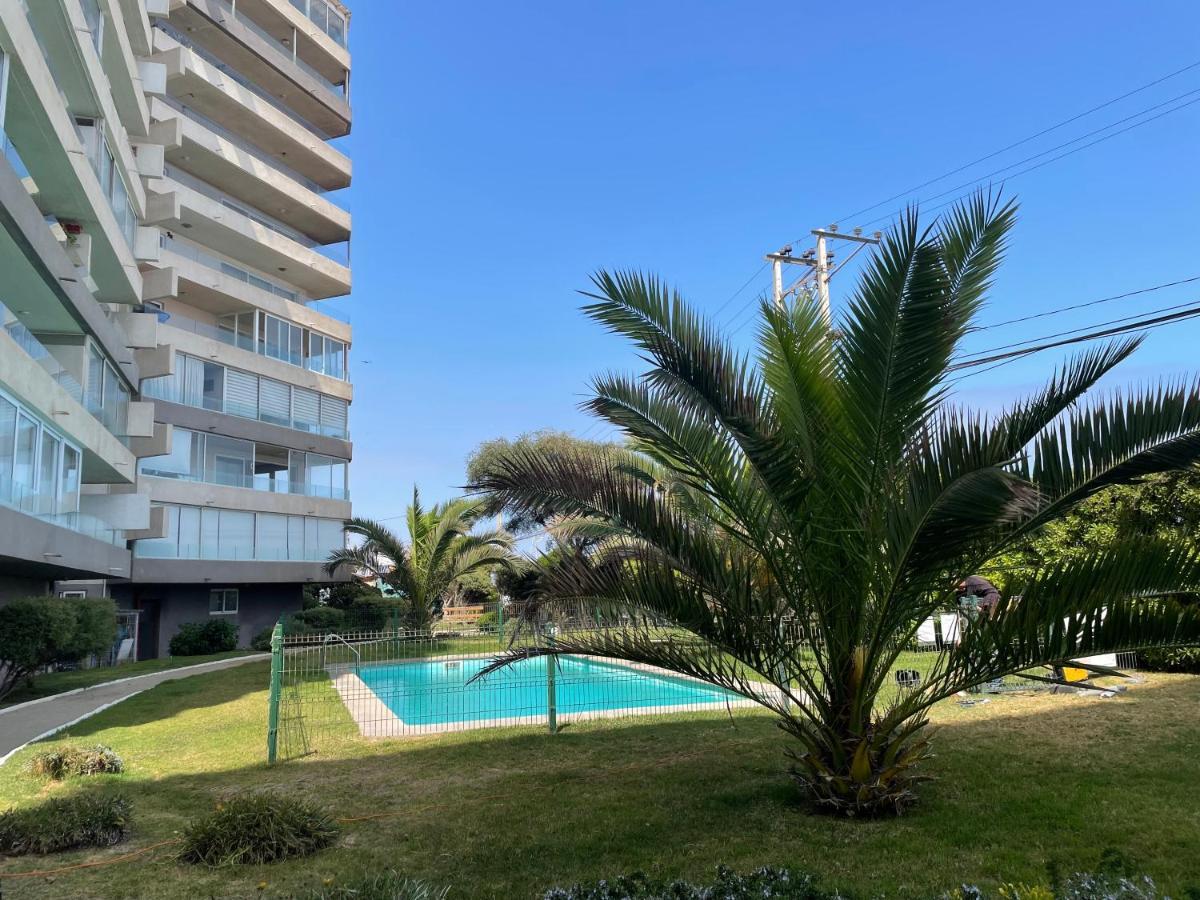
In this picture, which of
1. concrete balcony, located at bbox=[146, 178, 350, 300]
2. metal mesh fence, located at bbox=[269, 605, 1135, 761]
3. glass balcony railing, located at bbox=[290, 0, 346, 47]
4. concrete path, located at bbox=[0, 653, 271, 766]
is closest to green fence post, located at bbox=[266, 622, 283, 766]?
metal mesh fence, located at bbox=[269, 605, 1135, 761]

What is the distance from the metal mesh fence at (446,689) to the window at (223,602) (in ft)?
56.6

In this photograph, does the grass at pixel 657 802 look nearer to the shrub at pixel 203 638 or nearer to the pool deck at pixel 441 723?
the pool deck at pixel 441 723

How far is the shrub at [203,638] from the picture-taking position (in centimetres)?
2742

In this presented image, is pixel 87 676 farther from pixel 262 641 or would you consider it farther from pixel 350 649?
pixel 350 649

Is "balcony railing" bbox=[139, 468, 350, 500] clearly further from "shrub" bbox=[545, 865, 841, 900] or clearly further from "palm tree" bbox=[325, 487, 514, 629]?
"shrub" bbox=[545, 865, 841, 900]

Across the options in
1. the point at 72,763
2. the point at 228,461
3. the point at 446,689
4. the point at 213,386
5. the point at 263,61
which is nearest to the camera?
the point at 72,763

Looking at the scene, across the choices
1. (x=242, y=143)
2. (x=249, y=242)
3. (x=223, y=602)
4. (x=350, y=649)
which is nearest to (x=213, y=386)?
(x=249, y=242)

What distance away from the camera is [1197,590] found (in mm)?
5520

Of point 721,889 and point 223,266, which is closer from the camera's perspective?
point 721,889

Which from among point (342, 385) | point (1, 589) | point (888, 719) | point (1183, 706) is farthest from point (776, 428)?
point (342, 385)

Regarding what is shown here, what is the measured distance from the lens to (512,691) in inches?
517

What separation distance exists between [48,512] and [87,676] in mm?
7232

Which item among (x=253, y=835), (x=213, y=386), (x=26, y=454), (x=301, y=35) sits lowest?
(x=253, y=835)

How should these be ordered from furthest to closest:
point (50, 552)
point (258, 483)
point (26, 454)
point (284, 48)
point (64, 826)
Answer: point (284, 48)
point (258, 483)
point (50, 552)
point (26, 454)
point (64, 826)
